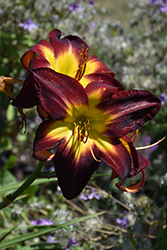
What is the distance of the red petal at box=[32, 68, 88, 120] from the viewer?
0.70 metres

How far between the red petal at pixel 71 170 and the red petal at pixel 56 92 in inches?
3.7

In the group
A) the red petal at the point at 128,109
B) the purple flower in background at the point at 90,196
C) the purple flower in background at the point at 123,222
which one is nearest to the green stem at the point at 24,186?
the red petal at the point at 128,109

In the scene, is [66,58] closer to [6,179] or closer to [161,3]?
[6,179]

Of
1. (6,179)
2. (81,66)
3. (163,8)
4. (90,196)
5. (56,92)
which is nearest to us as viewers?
(56,92)

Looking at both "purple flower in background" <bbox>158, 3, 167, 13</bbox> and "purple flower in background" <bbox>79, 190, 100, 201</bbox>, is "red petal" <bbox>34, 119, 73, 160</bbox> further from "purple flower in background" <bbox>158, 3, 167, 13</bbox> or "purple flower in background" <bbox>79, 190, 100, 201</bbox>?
"purple flower in background" <bbox>158, 3, 167, 13</bbox>

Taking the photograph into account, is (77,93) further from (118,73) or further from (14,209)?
(118,73)

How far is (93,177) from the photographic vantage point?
4.16ft

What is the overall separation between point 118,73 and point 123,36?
0.52 metres

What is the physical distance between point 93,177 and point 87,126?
1.73 ft

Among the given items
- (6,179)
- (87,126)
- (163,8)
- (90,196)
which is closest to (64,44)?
A: (87,126)

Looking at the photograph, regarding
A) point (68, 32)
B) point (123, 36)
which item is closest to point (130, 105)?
point (68, 32)

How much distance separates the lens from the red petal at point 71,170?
74 centimetres

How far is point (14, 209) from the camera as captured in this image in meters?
1.53

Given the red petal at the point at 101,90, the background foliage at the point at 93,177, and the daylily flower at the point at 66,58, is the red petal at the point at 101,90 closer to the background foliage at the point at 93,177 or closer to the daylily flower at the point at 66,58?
the daylily flower at the point at 66,58
